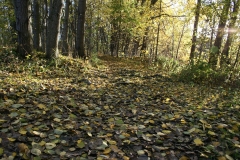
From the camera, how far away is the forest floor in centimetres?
214

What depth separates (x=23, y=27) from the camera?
5859 mm

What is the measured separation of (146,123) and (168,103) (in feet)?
4.36

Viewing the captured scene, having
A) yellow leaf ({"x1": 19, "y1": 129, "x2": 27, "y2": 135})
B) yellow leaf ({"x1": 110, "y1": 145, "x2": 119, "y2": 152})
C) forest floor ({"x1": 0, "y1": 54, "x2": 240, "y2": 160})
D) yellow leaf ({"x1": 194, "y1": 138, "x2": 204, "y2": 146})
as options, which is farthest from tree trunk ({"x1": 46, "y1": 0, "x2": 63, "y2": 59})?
yellow leaf ({"x1": 194, "y1": 138, "x2": 204, "y2": 146})

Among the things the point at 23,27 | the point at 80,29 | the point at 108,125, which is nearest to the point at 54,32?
the point at 23,27

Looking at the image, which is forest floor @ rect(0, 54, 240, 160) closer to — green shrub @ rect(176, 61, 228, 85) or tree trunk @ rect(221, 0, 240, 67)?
green shrub @ rect(176, 61, 228, 85)

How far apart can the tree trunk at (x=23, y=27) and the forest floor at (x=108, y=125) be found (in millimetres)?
1724

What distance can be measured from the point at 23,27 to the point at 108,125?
4642 mm

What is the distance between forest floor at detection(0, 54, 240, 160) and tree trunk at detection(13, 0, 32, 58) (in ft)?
5.66

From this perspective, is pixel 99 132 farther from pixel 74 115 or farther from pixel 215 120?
pixel 215 120

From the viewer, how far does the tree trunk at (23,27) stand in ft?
18.9

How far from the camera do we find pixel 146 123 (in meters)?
3.01

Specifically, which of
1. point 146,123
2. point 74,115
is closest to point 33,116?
point 74,115

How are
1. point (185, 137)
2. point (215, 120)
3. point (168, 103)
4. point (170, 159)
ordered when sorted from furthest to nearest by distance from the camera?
1. point (168, 103)
2. point (215, 120)
3. point (185, 137)
4. point (170, 159)

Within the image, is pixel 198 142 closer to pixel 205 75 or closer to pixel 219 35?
pixel 205 75
